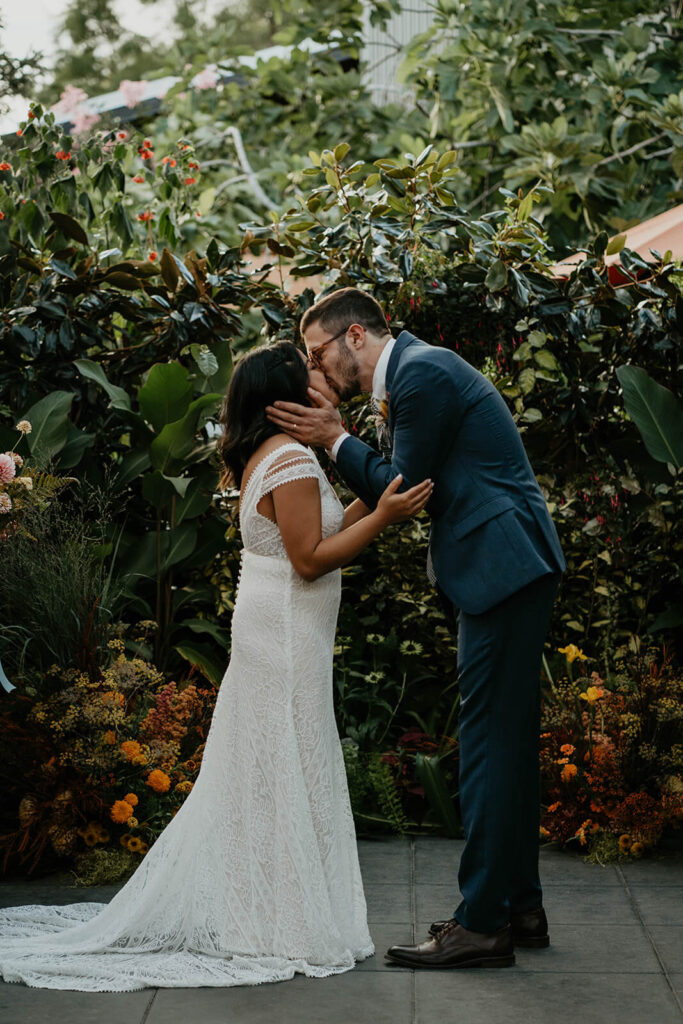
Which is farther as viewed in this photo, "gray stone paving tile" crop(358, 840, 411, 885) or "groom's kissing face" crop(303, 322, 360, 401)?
"gray stone paving tile" crop(358, 840, 411, 885)

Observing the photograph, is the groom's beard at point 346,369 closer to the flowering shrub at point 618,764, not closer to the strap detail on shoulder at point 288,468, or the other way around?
the strap detail on shoulder at point 288,468

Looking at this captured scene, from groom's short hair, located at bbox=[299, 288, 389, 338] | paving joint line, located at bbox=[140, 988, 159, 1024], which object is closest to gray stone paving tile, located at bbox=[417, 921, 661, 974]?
paving joint line, located at bbox=[140, 988, 159, 1024]

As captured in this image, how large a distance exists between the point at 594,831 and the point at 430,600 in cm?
129

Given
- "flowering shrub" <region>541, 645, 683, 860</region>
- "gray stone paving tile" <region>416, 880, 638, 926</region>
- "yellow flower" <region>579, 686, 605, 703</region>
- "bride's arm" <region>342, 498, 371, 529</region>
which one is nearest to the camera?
"bride's arm" <region>342, 498, 371, 529</region>

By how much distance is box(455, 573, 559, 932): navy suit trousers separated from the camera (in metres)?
3.34

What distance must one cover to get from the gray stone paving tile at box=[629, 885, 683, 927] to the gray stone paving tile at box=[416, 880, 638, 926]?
0.04 metres

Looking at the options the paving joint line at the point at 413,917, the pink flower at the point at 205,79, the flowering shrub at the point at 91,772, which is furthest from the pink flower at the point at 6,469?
the pink flower at the point at 205,79

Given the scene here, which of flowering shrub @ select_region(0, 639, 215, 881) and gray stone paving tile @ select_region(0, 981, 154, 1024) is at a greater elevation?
flowering shrub @ select_region(0, 639, 215, 881)

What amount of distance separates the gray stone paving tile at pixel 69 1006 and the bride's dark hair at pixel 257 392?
1.61 meters

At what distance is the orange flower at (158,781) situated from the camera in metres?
4.35

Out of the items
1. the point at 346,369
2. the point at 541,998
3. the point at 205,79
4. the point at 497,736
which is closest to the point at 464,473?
the point at 346,369

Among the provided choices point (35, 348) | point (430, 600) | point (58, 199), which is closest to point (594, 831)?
point (430, 600)

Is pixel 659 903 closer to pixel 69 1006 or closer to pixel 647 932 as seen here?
pixel 647 932

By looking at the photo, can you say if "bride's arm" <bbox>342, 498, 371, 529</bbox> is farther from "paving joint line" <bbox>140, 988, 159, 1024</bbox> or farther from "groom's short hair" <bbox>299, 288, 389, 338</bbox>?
"paving joint line" <bbox>140, 988, 159, 1024</bbox>
